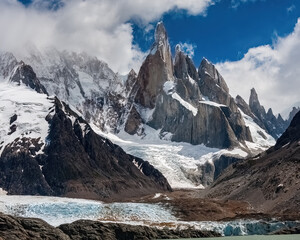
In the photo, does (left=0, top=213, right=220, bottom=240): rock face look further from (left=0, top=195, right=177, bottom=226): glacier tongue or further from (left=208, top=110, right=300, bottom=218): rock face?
(left=208, top=110, right=300, bottom=218): rock face

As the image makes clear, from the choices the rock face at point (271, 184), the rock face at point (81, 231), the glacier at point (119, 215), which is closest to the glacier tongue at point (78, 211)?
the glacier at point (119, 215)

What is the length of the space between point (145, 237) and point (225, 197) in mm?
90374

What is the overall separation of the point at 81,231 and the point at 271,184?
7842 centimetres

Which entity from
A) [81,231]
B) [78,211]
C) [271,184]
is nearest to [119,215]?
[78,211]

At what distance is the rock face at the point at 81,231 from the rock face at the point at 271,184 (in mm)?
36194

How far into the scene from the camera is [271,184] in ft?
487

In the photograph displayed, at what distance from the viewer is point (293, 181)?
14150cm

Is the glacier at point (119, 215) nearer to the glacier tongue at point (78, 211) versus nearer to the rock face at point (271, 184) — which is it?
the glacier tongue at point (78, 211)

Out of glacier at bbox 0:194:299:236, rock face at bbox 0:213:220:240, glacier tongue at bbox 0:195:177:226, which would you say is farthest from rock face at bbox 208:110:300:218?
rock face at bbox 0:213:220:240

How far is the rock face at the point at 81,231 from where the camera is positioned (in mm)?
69875

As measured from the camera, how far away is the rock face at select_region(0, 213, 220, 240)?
229 feet

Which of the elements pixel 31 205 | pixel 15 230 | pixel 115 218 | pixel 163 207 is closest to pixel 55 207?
pixel 31 205

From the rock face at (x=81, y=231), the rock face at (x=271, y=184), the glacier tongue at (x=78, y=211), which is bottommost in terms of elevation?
the rock face at (x=81, y=231)

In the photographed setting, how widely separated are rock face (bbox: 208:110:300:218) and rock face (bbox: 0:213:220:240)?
119ft
